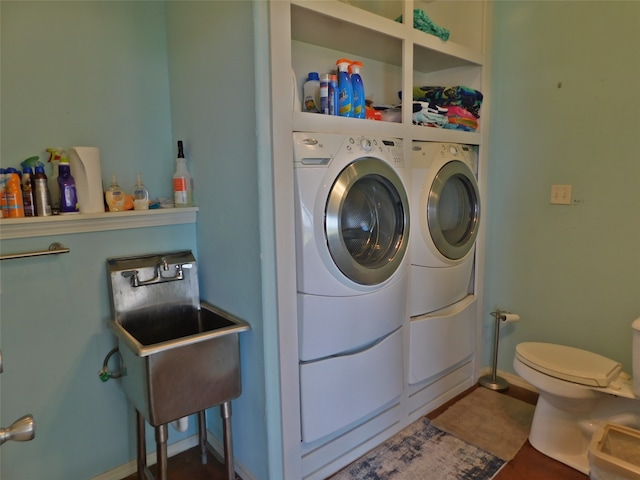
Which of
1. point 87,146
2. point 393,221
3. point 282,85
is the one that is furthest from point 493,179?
point 87,146

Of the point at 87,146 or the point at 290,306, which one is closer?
the point at 290,306

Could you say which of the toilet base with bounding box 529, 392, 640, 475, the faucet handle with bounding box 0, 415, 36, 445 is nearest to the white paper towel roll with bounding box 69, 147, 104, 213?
the faucet handle with bounding box 0, 415, 36, 445

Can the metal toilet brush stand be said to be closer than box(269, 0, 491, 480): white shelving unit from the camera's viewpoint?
No

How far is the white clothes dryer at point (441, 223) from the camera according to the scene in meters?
2.05

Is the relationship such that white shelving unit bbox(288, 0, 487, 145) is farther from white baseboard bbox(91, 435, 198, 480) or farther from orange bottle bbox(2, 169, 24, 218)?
white baseboard bbox(91, 435, 198, 480)

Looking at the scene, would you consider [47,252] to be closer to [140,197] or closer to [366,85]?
[140,197]

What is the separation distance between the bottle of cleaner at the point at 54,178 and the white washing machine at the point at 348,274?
36.7 inches

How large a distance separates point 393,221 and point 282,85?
798 millimetres

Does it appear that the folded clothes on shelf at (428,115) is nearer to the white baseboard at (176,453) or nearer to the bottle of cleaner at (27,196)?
the bottle of cleaner at (27,196)

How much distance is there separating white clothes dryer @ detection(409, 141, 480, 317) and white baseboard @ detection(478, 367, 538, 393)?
24.2 inches

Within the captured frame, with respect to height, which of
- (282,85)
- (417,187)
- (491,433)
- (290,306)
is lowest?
(491,433)

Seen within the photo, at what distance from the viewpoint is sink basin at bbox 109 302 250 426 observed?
143cm

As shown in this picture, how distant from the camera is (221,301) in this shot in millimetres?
1849

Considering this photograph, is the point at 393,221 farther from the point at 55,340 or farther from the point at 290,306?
the point at 55,340
